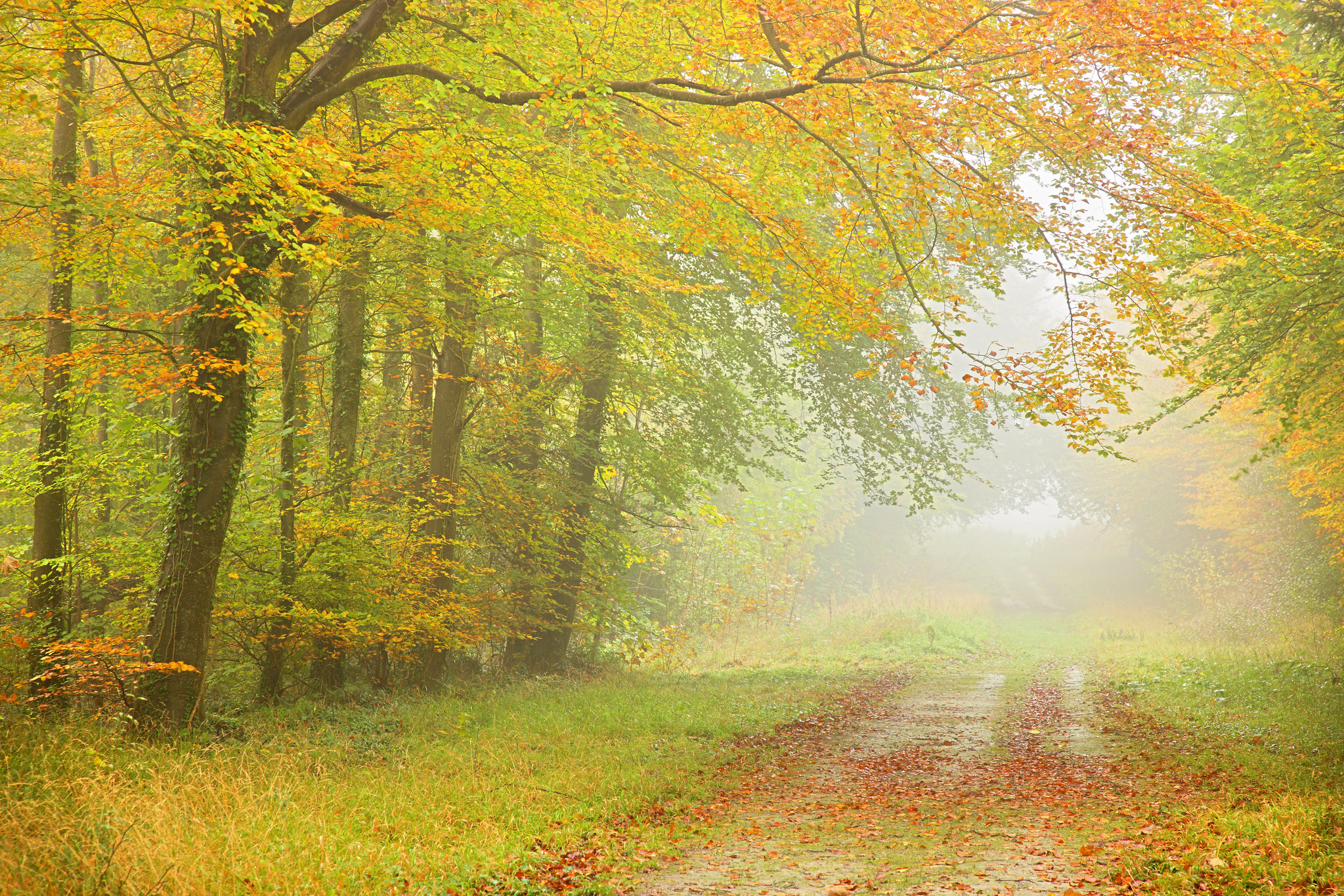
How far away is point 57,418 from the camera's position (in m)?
9.27

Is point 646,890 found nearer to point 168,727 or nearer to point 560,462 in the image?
point 168,727

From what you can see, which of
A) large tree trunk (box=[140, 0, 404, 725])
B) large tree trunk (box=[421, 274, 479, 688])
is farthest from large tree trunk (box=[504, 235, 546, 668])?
large tree trunk (box=[140, 0, 404, 725])

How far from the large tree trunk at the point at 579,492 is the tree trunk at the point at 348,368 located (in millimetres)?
3794

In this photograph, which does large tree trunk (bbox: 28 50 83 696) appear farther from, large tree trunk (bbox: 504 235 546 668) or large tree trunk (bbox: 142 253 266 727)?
large tree trunk (bbox: 504 235 546 668)

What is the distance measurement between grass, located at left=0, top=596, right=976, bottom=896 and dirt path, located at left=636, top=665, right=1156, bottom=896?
0.69 metres

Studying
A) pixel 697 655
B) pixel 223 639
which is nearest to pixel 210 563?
pixel 223 639

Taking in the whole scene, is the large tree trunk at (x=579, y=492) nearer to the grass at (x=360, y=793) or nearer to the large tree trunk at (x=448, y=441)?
the large tree trunk at (x=448, y=441)

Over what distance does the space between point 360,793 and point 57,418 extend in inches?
254

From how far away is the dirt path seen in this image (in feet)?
17.2

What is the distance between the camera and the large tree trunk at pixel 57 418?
8.61 m

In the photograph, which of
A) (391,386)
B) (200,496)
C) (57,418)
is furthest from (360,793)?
(391,386)

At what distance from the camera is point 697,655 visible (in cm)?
2019

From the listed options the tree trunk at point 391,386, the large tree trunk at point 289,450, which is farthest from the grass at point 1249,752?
the tree trunk at point 391,386

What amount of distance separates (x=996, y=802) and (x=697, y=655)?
43.4 feet
